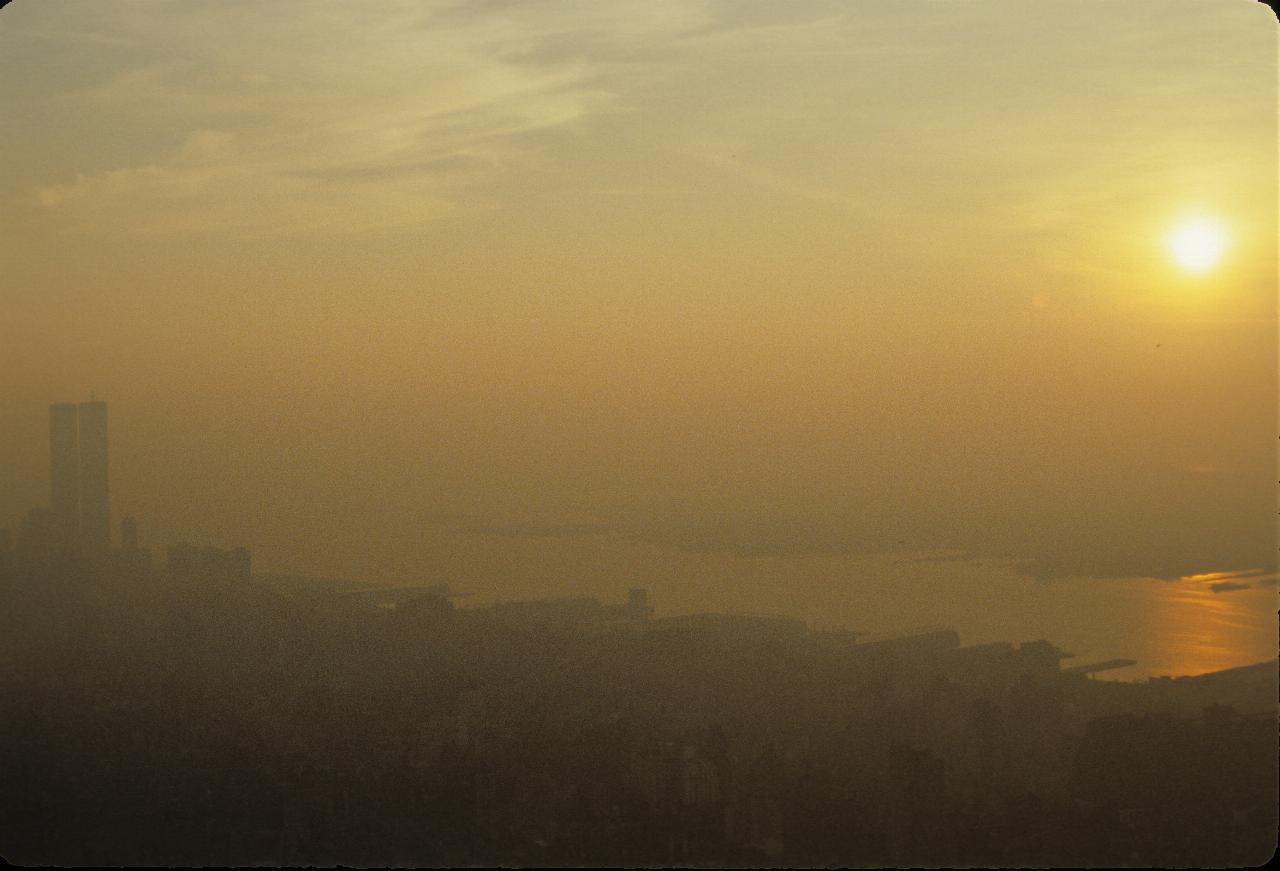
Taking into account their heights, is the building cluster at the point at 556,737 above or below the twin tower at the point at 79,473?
below

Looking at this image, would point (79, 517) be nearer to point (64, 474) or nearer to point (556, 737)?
point (64, 474)

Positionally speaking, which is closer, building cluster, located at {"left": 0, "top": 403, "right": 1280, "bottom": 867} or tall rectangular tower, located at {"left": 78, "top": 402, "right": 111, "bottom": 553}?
building cluster, located at {"left": 0, "top": 403, "right": 1280, "bottom": 867}

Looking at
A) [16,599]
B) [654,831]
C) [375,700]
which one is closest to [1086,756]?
[654,831]

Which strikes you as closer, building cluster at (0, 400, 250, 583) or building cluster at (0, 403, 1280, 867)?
building cluster at (0, 403, 1280, 867)

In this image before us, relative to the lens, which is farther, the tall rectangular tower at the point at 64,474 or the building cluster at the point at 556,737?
the tall rectangular tower at the point at 64,474

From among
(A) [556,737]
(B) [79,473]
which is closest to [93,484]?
(B) [79,473]

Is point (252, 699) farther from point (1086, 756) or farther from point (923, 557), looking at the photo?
point (1086, 756)

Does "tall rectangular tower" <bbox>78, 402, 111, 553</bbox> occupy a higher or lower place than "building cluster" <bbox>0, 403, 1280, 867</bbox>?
higher
